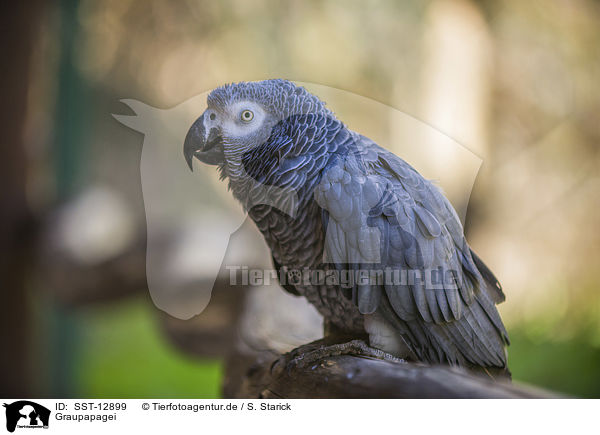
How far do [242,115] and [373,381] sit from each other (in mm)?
496

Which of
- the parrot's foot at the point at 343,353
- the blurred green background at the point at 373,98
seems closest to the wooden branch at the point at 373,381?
the parrot's foot at the point at 343,353

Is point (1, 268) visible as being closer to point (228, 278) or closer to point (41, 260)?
point (41, 260)

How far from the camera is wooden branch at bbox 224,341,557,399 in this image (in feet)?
1.81

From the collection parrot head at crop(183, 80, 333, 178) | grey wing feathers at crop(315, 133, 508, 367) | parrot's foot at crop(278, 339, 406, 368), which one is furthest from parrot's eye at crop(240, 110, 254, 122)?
parrot's foot at crop(278, 339, 406, 368)

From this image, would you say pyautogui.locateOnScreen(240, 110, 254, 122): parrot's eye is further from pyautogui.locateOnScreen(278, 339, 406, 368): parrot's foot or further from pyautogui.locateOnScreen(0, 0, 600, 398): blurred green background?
pyautogui.locateOnScreen(278, 339, 406, 368): parrot's foot

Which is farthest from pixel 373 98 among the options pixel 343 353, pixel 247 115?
pixel 343 353

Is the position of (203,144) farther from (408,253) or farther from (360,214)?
(408,253)

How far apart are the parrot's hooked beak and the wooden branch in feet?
1.36

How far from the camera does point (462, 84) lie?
3.04 ft

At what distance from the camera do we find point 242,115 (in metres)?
0.66

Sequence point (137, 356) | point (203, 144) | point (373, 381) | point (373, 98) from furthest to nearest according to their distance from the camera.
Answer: point (137, 356) < point (373, 98) < point (203, 144) < point (373, 381)

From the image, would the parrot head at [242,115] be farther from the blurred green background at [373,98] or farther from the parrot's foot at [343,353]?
the parrot's foot at [343,353]

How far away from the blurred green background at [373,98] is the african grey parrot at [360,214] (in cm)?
20
